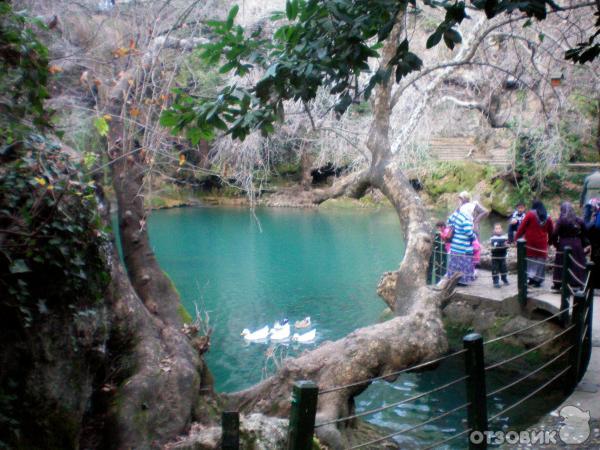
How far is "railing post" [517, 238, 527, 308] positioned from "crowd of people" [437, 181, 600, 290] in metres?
0.16

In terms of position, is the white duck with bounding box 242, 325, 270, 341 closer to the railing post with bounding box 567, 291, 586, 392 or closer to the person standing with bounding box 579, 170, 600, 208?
the person standing with bounding box 579, 170, 600, 208

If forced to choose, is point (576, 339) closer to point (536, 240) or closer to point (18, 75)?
point (536, 240)

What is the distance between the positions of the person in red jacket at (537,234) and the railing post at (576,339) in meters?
3.64

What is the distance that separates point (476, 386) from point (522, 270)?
5055 millimetres

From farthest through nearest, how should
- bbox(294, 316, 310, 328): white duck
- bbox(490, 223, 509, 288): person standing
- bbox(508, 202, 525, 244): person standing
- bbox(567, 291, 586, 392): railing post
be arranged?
bbox(294, 316, 310, 328): white duck < bbox(508, 202, 525, 244): person standing < bbox(490, 223, 509, 288): person standing < bbox(567, 291, 586, 392): railing post

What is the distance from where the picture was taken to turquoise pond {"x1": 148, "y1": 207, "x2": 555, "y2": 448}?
803 cm

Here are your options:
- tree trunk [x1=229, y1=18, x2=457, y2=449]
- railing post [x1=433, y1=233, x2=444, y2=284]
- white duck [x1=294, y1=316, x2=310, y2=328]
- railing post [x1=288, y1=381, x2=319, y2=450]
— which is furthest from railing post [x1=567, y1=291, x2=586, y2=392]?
white duck [x1=294, y1=316, x2=310, y2=328]

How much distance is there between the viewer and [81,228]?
13.0 ft

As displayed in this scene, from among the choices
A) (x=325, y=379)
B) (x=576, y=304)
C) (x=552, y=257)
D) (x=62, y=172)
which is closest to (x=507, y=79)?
(x=552, y=257)

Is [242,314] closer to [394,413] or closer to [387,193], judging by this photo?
[394,413]

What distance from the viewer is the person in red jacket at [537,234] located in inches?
324

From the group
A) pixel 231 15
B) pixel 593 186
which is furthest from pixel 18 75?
pixel 593 186

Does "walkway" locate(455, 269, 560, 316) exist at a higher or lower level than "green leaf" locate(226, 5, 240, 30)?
lower

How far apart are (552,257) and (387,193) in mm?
4480
